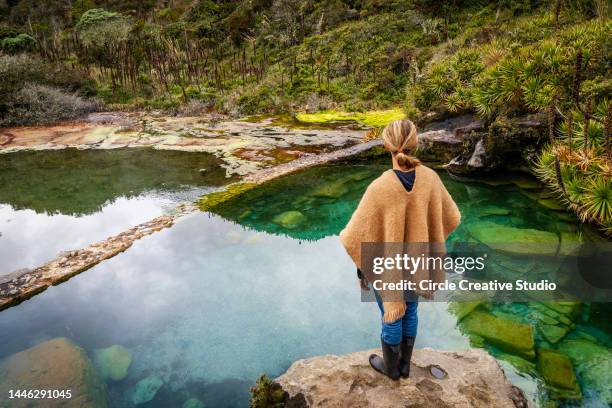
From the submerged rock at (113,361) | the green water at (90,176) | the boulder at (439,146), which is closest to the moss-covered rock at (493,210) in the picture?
the boulder at (439,146)

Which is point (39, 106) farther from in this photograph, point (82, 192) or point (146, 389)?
point (146, 389)

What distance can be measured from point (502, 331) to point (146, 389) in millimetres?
3908

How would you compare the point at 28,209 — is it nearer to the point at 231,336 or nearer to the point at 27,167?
the point at 27,167

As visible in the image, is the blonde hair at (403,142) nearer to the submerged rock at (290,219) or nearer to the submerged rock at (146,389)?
the submerged rock at (146,389)

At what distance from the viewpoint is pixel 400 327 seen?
2.77 meters

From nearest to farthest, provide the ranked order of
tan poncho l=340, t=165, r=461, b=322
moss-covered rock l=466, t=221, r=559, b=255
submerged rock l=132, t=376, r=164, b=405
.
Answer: tan poncho l=340, t=165, r=461, b=322
submerged rock l=132, t=376, r=164, b=405
moss-covered rock l=466, t=221, r=559, b=255

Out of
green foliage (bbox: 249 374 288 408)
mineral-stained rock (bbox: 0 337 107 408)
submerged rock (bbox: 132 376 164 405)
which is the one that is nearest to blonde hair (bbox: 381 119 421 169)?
green foliage (bbox: 249 374 288 408)

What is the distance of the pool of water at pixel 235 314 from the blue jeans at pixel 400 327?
4.68ft

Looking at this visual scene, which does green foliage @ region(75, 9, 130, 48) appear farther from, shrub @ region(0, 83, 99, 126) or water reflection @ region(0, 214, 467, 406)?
water reflection @ region(0, 214, 467, 406)

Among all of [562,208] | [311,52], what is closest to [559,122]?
[562,208]

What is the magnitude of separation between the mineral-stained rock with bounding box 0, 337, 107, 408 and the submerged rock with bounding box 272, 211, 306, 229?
4041 millimetres

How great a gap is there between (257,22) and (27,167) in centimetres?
2511

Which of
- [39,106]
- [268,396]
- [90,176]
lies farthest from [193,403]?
[39,106]

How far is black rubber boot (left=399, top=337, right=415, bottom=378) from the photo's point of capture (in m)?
2.93
